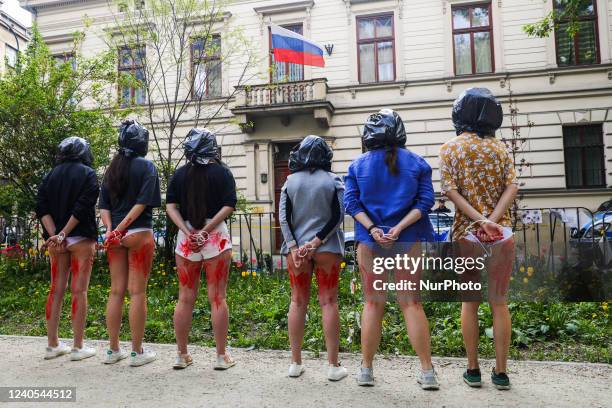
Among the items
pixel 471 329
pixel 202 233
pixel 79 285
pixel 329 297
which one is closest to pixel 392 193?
pixel 329 297

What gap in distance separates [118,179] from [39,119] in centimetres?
617

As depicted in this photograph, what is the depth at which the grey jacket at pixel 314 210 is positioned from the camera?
4.01 metres

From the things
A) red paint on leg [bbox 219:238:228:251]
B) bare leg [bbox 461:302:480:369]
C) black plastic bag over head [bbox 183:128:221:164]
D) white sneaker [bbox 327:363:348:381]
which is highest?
black plastic bag over head [bbox 183:128:221:164]

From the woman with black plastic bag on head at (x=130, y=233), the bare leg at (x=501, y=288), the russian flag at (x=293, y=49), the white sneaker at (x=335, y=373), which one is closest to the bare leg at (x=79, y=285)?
the woman with black plastic bag on head at (x=130, y=233)

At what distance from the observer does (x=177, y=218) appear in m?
4.32

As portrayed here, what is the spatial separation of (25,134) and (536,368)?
9385 millimetres

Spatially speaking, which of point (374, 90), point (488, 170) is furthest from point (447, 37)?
point (488, 170)

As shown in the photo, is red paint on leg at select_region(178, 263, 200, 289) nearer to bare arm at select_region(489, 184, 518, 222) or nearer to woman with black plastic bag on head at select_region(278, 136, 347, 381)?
woman with black plastic bag on head at select_region(278, 136, 347, 381)

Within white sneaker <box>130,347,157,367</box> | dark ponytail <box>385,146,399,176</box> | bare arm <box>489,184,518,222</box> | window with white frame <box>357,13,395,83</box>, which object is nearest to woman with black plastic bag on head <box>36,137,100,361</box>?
white sneaker <box>130,347,157,367</box>

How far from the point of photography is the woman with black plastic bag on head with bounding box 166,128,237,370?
423 cm

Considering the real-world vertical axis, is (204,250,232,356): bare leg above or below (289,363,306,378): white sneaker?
above

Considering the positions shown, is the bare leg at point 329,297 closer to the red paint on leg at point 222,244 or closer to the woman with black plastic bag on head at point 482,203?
the red paint on leg at point 222,244

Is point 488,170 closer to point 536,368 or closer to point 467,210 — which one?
point 467,210

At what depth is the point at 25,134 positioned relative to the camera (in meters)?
9.27
